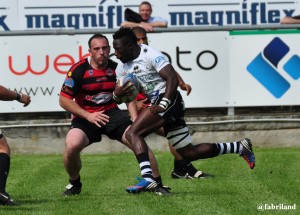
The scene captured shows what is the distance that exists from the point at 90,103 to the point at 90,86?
0.21 meters

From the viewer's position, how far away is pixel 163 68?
40.5 ft

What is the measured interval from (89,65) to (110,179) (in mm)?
2142

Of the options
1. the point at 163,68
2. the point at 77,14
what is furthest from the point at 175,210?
the point at 77,14

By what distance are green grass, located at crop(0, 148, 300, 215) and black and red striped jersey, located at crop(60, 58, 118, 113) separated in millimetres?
1049

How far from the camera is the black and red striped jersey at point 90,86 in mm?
12922

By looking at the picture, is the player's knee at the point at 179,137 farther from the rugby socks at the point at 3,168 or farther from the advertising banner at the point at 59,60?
the advertising banner at the point at 59,60

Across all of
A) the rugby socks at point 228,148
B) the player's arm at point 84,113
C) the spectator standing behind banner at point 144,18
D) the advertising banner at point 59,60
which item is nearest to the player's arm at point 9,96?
the player's arm at point 84,113

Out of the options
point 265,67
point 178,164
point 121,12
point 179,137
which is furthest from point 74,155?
point 121,12

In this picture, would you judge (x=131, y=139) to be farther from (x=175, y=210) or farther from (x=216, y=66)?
(x=216, y=66)

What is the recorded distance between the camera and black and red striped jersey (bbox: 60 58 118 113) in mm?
12922

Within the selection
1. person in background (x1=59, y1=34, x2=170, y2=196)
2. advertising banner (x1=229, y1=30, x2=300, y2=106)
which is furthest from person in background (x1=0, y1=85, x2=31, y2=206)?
advertising banner (x1=229, y1=30, x2=300, y2=106)

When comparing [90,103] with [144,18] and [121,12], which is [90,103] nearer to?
[144,18]

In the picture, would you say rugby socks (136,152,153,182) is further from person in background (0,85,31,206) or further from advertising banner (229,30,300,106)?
advertising banner (229,30,300,106)

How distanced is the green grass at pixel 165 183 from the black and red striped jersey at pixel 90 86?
41.3 inches
